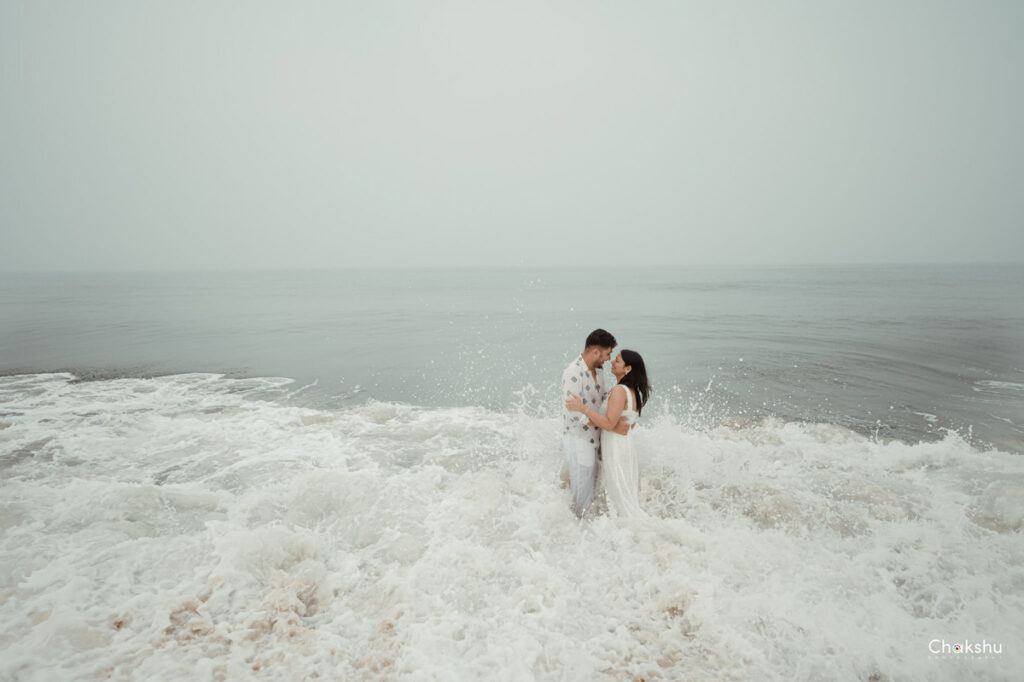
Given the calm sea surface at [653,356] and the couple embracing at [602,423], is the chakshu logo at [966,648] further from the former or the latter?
the calm sea surface at [653,356]

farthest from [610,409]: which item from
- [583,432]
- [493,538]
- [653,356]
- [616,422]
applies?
[653,356]

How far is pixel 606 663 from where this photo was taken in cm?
462

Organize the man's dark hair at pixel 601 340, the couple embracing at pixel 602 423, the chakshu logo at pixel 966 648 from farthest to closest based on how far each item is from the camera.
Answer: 1. the man's dark hair at pixel 601 340
2. the couple embracing at pixel 602 423
3. the chakshu logo at pixel 966 648

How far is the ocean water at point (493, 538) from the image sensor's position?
468cm

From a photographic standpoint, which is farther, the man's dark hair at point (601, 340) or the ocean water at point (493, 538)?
the man's dark hair at point (601, 340)

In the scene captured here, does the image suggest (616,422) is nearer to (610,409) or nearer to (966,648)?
(610,409)

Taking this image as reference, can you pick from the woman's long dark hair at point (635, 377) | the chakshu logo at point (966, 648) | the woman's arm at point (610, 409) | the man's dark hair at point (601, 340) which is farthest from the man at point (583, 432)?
the chakshu logo at point (966, 648)

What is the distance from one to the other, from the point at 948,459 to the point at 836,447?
1834 millimetres

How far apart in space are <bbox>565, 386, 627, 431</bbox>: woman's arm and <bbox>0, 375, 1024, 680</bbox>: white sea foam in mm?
1492

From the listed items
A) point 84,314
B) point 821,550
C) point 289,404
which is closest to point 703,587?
point 821,550

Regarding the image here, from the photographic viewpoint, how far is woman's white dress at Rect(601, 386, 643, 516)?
6852mm

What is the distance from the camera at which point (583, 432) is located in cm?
724

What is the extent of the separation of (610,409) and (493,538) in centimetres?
248

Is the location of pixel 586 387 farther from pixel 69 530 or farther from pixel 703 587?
pixel 69 530
